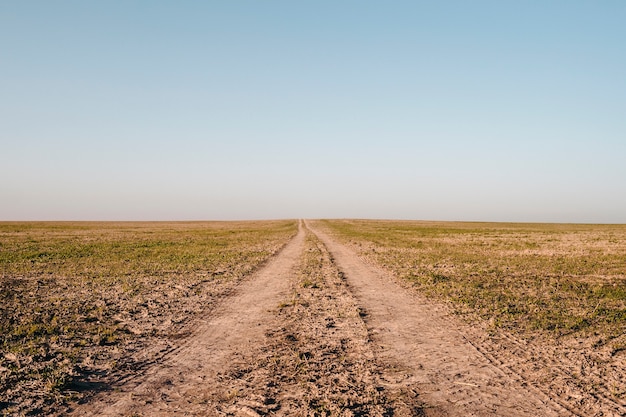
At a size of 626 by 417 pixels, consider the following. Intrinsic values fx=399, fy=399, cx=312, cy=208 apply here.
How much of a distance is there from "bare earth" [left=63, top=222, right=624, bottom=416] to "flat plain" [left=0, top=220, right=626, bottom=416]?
4cm

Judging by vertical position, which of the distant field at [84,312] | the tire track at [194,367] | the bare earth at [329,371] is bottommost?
the distant field at [84,312]

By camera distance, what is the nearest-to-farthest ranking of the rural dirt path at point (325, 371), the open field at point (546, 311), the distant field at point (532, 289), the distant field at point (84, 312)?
the rural dirt path at point (325, 371), the distant field at point (84, 312), the open field at point (546, 311), the distant field at point (532, 289)

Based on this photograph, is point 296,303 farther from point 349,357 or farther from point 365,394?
point 365,394

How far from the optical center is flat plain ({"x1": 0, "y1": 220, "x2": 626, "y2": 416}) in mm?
6312

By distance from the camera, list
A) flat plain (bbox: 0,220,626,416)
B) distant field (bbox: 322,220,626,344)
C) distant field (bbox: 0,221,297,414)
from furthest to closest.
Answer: distant field (bbox: 322,220,626,344) < distant field (bbox: 0,221,297,414) < flat plain (bbox: 0,220,626,416)

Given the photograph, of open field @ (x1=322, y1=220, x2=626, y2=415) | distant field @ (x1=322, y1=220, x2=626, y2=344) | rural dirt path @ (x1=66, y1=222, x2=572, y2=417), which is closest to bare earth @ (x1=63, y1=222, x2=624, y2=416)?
rural dirt path @ (x1=66, y1=222, x2=572, y2=417)

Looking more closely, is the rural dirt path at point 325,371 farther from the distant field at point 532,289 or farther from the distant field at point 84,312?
the distant field at point 532,289

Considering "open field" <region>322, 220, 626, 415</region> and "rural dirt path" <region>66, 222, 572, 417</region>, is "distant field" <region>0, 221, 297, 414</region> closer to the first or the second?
"rural dirt path" <region>66, 222, 572, 417</region>

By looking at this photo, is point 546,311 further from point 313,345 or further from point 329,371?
point 329,371

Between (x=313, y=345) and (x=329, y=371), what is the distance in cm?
158

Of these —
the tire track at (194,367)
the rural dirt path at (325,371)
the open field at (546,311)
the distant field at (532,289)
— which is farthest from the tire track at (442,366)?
the tire track at (194,367)

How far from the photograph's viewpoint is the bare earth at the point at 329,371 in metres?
6.07

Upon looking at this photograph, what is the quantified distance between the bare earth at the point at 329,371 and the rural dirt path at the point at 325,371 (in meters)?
0.02

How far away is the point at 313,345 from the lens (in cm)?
898
